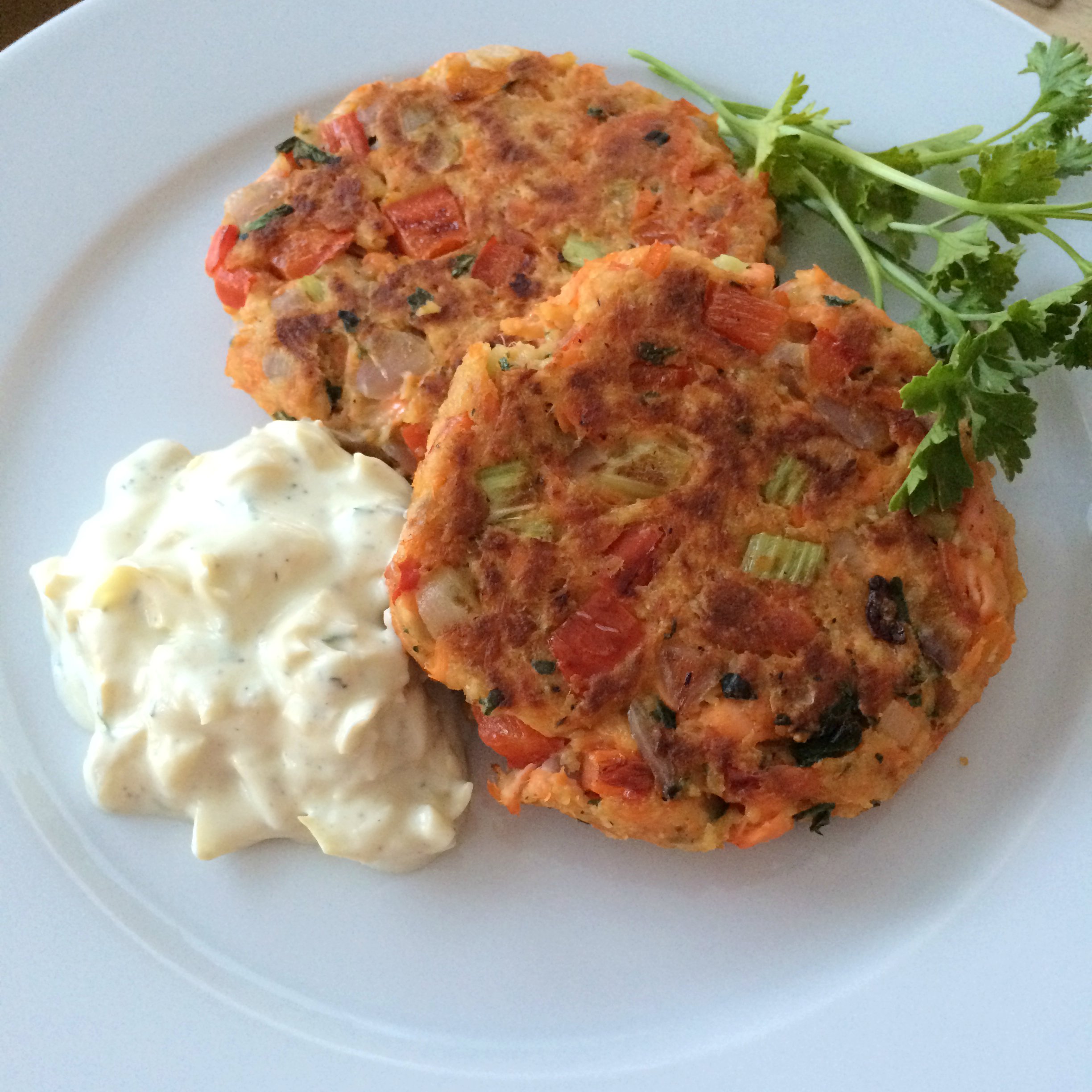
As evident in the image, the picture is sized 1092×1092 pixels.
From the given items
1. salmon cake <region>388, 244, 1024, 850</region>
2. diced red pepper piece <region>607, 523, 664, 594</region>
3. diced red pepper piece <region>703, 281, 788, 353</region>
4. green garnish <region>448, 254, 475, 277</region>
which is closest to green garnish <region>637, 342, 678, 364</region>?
salmon cake <region>388, 244, 1024, 850</region>

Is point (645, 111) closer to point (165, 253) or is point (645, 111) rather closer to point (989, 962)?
point (165, 253)

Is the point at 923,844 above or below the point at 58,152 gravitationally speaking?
below

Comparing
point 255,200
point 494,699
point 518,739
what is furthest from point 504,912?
point 255,200

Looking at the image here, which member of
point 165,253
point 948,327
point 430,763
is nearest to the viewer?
point 430,763

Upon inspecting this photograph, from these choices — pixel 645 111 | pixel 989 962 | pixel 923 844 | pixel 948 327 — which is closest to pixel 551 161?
pixel 645 111

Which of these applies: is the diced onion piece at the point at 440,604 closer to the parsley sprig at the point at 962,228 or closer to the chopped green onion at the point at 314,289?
the chopped green onion at the point at 314,289

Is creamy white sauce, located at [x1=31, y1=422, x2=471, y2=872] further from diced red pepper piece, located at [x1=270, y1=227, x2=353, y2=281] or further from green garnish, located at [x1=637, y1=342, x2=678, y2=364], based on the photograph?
green garnish, located at [x1=637, y1=342, x2=678, y2=364]

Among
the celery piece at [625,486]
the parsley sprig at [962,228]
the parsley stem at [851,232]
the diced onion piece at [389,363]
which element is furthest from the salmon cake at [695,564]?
the parsley stem at [851,232]
